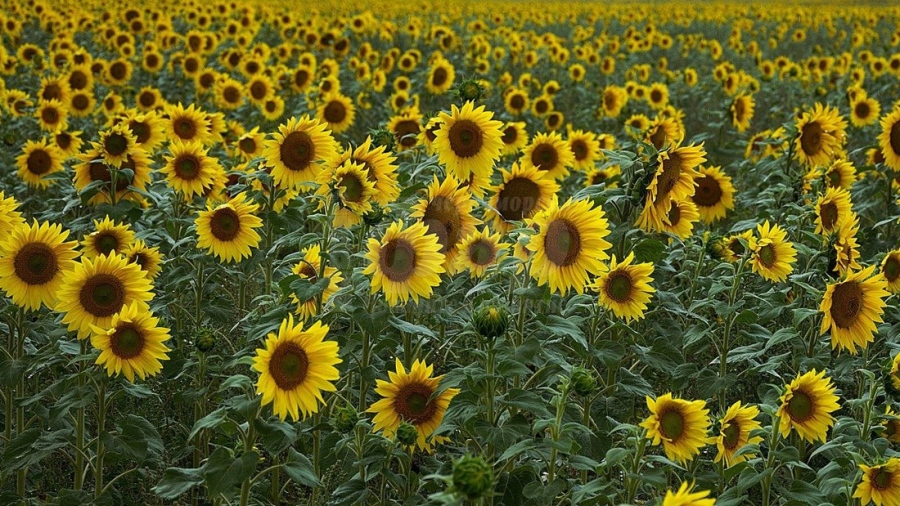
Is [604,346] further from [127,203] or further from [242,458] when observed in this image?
[127,203]

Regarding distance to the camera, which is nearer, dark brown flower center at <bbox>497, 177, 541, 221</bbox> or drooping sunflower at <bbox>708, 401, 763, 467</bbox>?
drooping sunflower at <bbox>708, 401, 763, 467</bbox>

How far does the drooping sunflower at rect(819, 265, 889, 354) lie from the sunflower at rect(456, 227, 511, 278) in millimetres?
→ 1195

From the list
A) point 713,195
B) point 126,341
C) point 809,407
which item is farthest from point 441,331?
point 713,195

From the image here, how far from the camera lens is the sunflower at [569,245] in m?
2.92

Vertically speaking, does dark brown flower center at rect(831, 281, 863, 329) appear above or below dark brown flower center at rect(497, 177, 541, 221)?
below

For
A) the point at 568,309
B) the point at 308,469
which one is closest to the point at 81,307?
the point at 308,469

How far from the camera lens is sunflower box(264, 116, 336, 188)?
150 inches

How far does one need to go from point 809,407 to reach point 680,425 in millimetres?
432

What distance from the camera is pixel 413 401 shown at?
298cm

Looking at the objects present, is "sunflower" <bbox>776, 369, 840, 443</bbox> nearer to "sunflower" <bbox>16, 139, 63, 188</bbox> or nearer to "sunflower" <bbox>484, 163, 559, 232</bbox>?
"sunflower" <bbox>484, 163, 559, 232</bbox>

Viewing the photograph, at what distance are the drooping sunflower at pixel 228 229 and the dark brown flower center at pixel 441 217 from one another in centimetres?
88

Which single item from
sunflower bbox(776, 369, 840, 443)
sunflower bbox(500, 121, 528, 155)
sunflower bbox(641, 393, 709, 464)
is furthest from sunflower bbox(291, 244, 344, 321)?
sunflower bbox(500, 121, 528, 155)

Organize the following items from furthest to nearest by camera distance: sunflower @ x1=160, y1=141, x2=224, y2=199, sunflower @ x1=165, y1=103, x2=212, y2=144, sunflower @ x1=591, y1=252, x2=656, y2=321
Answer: sunflower @ x1=165, y1=103, x2=212, y2=144 < sunflower @ x1=160, y1=141, x2=224, y2=199 < sunflower @ x1=591, y1=252, x2=656, y2=321

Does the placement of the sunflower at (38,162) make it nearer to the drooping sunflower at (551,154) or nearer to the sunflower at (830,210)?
the drooping sunflower at (551,154)
